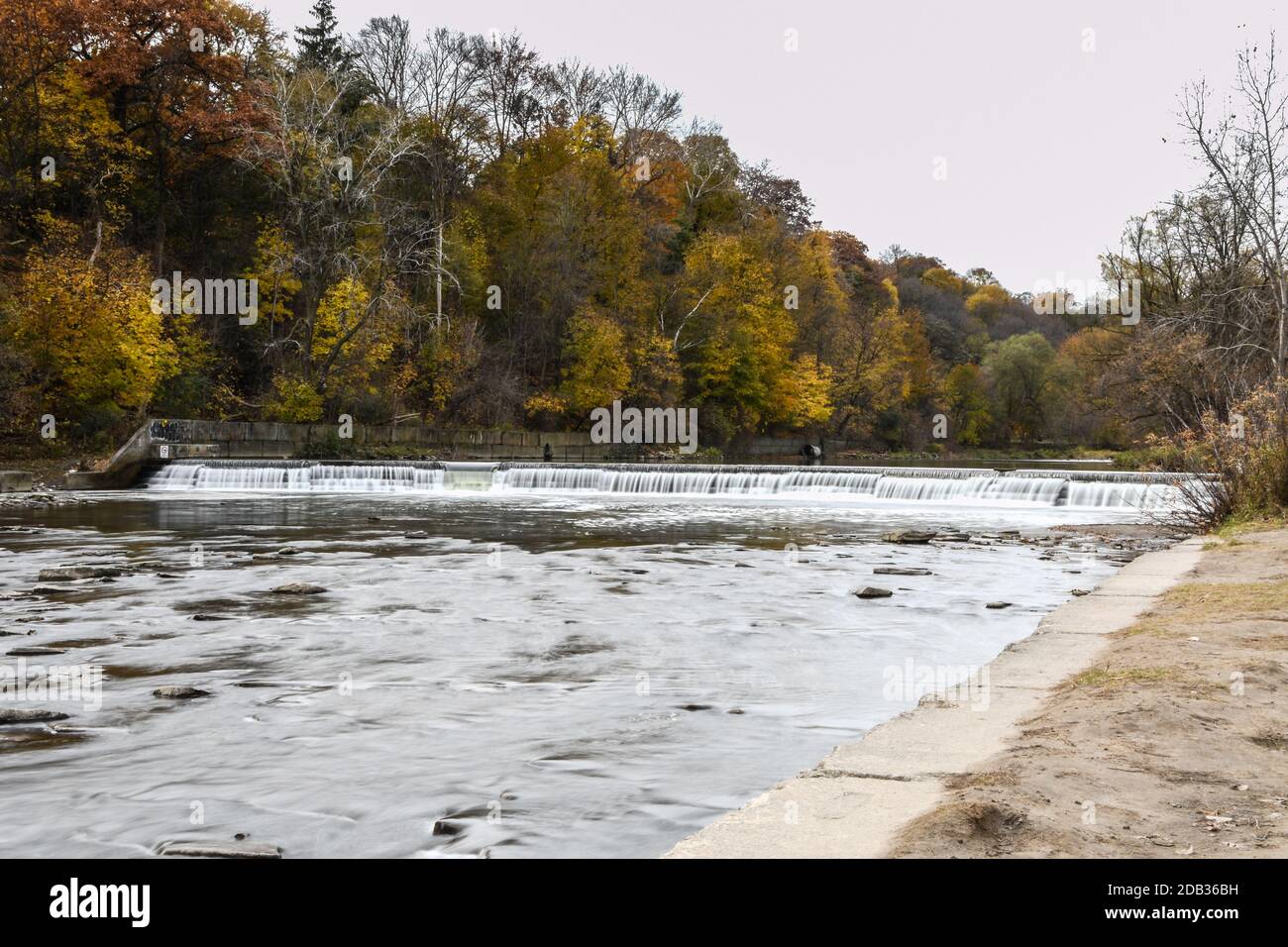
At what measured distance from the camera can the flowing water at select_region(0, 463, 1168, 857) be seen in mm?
5379

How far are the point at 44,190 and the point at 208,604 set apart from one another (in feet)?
118

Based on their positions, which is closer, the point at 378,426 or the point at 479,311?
the point at 378,426

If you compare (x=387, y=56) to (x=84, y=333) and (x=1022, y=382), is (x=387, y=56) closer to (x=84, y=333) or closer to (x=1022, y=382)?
(x=84, y=333)

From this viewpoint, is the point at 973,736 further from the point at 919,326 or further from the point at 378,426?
the point at 919,326

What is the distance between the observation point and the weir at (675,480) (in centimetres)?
3155

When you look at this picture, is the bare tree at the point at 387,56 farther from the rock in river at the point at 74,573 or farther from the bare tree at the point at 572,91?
the rock in river at the point at 74,573

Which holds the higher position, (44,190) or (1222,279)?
(44,190)

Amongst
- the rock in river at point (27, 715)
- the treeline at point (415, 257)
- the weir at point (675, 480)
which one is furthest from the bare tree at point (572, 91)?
the rock in river at point (27, 715)

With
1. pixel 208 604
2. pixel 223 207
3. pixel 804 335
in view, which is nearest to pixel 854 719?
pixel 208 604

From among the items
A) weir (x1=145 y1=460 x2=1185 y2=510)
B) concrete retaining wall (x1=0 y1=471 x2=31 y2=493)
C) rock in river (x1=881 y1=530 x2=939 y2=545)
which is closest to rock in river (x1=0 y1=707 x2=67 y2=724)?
rock in river (x1=881 y1=530 x2=939 y2=545)

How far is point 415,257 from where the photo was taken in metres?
47.9

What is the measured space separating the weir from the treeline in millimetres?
4205

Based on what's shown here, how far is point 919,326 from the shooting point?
90938 mm
